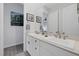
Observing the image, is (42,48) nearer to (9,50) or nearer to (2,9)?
(9,50)

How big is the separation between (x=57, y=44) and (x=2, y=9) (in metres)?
1.07

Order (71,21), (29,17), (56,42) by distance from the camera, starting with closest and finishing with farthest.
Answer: (56,42) → (71,21) → (29,17)

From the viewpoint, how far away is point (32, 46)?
1511 millimetres

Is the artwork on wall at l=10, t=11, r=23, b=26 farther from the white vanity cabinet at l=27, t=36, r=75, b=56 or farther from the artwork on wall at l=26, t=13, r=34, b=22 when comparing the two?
the white vanity cabinet at l=27, t=36, r=75, b=56

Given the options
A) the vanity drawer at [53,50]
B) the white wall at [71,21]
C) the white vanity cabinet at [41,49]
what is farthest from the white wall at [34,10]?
the white wall at [71,21]

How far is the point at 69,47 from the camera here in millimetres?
1066

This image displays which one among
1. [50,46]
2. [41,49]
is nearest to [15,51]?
[41,49]

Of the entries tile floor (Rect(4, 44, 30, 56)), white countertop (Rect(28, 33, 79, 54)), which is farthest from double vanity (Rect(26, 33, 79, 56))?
tile floor (Rect(4, 44, 30, 56))

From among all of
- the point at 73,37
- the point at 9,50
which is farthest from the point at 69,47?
the point at 9,50

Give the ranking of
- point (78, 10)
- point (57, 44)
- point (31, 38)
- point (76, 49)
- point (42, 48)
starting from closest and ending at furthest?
1. point (76, 49)
2. point (57, 44)
3. point (78, 10)
4. point (42, 48)
5. point (31, 38)

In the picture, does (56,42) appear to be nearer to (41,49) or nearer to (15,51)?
(41,49)

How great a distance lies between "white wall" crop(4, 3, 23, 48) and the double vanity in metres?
0.18

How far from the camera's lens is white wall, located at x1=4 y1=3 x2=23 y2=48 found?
1477 millimetres

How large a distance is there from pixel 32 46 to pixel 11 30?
18.7 inches
